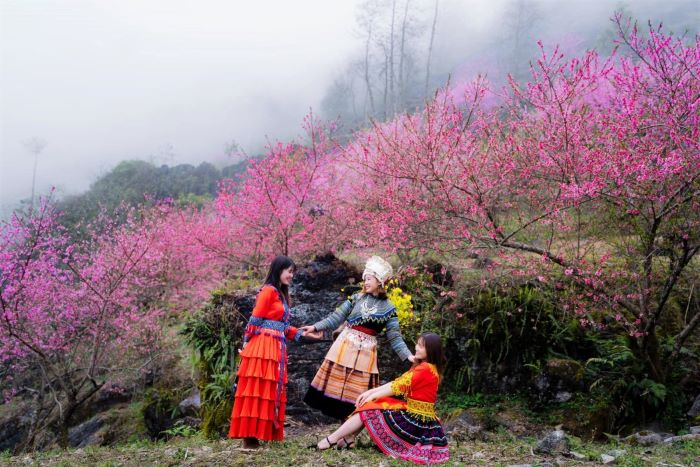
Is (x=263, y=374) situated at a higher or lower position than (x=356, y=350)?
lower

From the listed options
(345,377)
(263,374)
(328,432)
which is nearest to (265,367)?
(263,374)

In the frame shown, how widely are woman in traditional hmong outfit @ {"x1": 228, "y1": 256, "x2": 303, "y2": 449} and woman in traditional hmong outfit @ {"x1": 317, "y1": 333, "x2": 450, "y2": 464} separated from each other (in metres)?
0.86

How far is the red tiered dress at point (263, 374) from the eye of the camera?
4.16 metres

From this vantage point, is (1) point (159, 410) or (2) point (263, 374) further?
(1) point (159, 410)

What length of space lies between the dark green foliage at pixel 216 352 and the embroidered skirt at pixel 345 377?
87.5 inches

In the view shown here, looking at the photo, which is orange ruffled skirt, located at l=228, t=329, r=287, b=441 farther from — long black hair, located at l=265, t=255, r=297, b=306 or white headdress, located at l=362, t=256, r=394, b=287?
white headdress, located at l=362, t=256, r=394, b=287

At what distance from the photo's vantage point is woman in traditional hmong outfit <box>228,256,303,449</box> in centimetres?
416

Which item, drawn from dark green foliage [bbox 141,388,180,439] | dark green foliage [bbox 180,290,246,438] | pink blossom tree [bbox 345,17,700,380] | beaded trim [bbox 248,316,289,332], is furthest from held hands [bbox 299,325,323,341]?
dark green foliage [bbox 141,388,180,439]

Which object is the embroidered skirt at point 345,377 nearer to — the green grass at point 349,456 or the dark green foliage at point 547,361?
the green grass at point 349,456

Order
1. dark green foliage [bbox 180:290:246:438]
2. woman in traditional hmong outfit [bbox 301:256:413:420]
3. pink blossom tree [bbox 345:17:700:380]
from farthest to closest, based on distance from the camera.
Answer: dark green foliage [bbox 180:290:246:438], pink blossom tree [bbox 345:17:700:380], woman in traditional hmong outfit [bbox 301:256:413:420]

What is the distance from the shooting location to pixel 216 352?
6500 millimetres

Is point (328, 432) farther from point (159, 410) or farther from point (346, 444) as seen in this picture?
point (159, 410)

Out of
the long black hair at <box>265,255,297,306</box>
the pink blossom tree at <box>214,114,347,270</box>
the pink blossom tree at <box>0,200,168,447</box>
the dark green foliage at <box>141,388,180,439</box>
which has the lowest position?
the dark green foliage at <box>141,388,180,439</box>

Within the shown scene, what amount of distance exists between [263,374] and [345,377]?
27.9 inches
